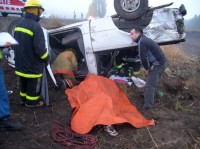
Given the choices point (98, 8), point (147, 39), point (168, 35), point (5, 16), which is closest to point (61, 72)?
point (147, 39)

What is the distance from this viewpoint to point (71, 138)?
3.99m

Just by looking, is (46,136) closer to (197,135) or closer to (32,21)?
(32,21)

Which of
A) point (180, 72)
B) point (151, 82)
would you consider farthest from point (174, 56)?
point (151, 82)

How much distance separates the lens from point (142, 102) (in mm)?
5719

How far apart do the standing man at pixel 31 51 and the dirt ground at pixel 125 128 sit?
0.43 m

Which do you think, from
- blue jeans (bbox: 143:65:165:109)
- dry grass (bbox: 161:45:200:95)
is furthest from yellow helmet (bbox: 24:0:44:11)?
dry grass (bbox: 161:45:200:95)

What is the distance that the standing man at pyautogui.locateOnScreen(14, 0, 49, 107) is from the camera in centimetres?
464

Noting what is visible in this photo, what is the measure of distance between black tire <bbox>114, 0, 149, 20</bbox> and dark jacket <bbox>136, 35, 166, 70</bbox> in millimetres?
685

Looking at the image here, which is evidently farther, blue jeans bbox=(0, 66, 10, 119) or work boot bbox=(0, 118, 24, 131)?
work boot bbox=(0, 118, 24, 131)

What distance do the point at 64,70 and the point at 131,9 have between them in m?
1.93

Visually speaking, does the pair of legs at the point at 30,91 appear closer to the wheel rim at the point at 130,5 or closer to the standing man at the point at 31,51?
the standing man at the point at 31,51

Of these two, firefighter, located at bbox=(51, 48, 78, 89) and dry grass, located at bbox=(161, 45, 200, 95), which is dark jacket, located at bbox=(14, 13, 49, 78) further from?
dry grass, located at bbox=(161, 45, 200, 95)

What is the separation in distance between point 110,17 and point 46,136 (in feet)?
9.61

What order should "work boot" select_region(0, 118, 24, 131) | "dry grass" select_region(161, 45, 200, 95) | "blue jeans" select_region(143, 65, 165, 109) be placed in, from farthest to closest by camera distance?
"dry grass" select_region(161, 45, 200, 95), "blue jeans" select_region(143, 65, 165, 109), "work boot" select_region(0, 118, 24, 131)
